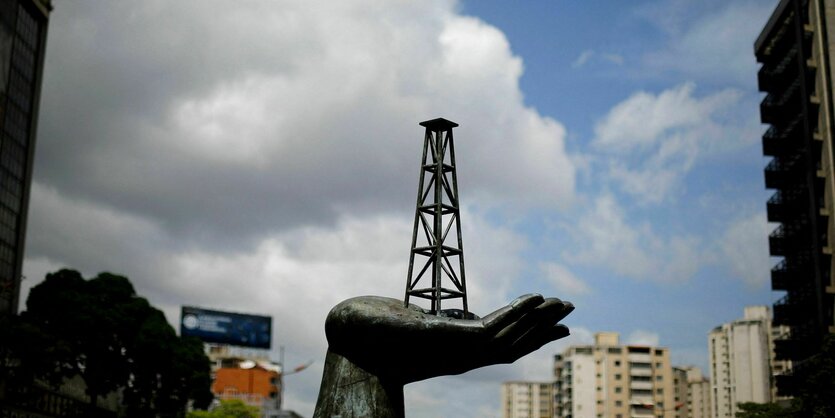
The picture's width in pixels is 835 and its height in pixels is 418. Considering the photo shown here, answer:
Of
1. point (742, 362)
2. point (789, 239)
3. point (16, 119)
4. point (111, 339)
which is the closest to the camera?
point (111, 339)

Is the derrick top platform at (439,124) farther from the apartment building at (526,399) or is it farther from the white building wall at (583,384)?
the apartment building at (526,399)

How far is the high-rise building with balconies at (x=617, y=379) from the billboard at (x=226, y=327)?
36352 millimetres

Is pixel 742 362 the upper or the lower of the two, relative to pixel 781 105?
lower

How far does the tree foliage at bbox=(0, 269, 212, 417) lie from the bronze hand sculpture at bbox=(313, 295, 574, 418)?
3531 centimetres

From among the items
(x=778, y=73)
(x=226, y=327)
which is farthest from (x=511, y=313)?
(x=226, y=327)

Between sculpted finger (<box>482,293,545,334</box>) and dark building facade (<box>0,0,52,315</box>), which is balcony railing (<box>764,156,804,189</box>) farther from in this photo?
sculpted finger (<box>482,293,545,334</box>)

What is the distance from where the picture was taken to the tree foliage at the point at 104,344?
146ft

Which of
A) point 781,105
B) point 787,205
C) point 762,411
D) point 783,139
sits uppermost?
point 781,105

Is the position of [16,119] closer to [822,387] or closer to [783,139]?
[783,139]

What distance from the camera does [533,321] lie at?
10969 millimetres

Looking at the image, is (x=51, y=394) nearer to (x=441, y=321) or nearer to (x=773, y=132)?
(x=773, y=132)

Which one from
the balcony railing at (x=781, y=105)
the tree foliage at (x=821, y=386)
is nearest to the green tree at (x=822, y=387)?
the tree foliage at (x=821, y=386)

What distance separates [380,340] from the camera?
1101 centimetres

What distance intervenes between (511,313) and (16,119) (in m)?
50.6
